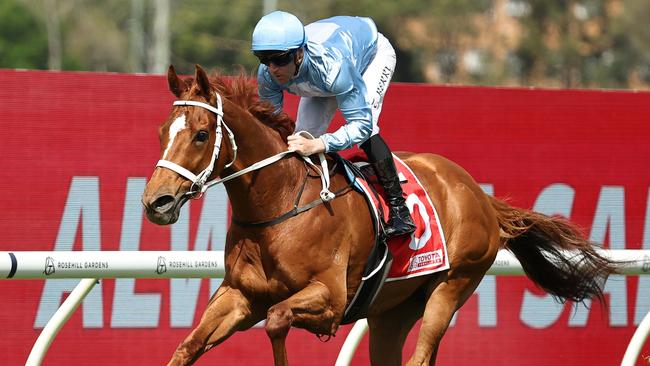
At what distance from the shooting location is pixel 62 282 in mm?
6188

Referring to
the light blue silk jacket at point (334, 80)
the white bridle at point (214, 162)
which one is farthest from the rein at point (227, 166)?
the light blue silk jacket at point (334, 80)

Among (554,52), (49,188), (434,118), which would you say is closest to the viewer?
(49,188)

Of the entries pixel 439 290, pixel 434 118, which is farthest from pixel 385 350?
pixel 434 118

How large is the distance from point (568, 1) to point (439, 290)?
36.6 meters

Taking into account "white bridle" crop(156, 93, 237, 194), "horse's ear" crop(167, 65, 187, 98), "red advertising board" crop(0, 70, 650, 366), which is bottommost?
"red advertising board" crop(0, 70, 650, 366)

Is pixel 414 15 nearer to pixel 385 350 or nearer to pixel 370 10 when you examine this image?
pixel 370 10

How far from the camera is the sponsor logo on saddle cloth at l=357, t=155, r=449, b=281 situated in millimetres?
5180

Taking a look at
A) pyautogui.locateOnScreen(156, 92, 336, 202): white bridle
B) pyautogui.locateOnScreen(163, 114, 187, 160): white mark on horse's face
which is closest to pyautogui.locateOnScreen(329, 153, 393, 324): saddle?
pyautogui.locateOnScreen(156, 92, 336, 202): white bridle

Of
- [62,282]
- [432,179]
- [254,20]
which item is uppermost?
[432,179]

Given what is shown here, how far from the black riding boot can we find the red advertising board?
1383 millimetres

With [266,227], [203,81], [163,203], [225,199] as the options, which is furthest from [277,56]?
[225,199]

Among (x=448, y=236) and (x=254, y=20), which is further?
(x=254, y=20)

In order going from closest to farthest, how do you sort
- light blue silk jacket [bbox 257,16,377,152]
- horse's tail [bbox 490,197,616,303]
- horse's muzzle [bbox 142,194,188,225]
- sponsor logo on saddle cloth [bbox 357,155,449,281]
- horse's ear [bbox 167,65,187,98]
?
horse's muzzle [bbox 142,194,188,225]
horse's ear [bbox 167,65,187,98]
light blue silk jacket [bbox 257,16,377,152]
sponsor logo on saddle cloth [bbox 357,155,449,281]
horse's tail [bbox 490,197,616,303]

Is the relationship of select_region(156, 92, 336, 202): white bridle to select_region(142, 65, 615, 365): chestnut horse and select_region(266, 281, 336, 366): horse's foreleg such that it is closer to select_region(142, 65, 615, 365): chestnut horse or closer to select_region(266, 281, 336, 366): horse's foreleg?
select_region(142, 65, 615, 365): chestnut horse
